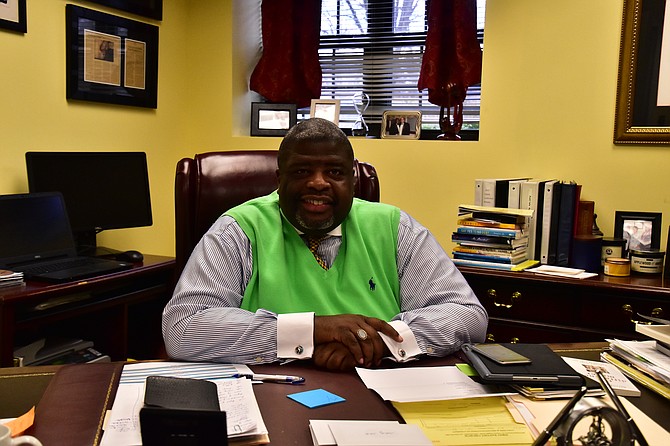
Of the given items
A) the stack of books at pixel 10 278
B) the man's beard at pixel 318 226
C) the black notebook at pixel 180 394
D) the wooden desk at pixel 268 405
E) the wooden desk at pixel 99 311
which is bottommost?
the wooden desk at pixel 99 311

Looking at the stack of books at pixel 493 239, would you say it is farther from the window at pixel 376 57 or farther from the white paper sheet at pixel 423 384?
the white paper sheet at pixel 423 384

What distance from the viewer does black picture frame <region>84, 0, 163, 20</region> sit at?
312cm

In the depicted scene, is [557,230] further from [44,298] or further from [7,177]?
[7,177]

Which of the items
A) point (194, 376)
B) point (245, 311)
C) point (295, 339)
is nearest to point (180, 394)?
point (194, 376)

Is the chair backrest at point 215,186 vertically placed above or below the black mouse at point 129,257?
above

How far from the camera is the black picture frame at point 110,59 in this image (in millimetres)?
2951

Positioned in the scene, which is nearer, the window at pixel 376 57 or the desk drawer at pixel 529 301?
the desk drawer at pixel 529 301

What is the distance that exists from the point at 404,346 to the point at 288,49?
2485 mm

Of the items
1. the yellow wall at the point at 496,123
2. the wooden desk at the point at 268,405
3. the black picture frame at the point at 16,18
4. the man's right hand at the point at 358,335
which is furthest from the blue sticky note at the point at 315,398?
→ the black picture frame at the point at 16,18

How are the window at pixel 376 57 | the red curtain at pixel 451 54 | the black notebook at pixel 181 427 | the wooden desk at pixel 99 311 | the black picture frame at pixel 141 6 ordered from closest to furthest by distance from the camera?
the black notebook at pixel 181 427, the wooden desk at pixel 99 311, the black picture frame at pixel 141 6, the red curtain at pixel 451 54, the window at pixel 376 57

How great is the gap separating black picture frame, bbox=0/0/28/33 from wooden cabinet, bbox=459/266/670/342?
199cm

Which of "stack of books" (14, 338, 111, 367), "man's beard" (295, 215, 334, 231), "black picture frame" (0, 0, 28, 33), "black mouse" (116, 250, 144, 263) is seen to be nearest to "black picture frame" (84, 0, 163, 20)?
"black picture frame" (0, 0, 28, 33)

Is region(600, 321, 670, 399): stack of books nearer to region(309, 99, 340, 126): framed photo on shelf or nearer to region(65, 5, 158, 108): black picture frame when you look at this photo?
region(309, 99, 340, 126): framed photo on shelf

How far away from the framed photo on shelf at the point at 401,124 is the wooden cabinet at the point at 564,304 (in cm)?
89
